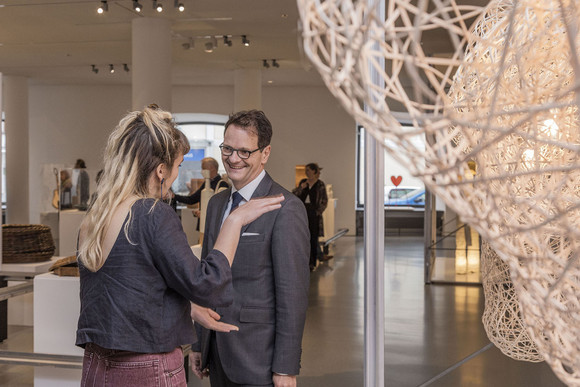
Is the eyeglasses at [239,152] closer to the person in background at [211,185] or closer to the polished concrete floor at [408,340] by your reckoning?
the person in background at [211,185]

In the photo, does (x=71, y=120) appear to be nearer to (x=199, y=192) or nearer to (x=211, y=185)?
(x=199, y=192)

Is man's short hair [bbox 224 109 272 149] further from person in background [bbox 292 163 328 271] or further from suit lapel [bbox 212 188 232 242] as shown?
person in background [bbox 292 163 328 271]

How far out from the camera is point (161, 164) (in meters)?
1.91

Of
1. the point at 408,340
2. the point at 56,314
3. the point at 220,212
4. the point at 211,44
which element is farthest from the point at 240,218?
the point at 211,44

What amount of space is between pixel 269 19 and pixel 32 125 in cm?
1053

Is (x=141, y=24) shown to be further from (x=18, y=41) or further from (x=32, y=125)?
(x=32, y=125)

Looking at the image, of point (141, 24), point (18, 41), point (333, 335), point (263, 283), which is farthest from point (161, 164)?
point (18, 41)

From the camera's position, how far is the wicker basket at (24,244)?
4812mm

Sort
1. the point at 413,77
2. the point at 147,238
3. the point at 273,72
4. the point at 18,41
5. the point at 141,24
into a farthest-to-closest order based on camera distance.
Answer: the point at 273,72
the point at 18,41
the point at 141,24
the point at 147,238
the point at 413,77

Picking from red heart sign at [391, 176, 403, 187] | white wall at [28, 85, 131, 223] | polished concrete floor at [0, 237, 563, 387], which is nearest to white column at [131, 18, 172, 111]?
polished concrete floor at [0, 237, 563, 387]

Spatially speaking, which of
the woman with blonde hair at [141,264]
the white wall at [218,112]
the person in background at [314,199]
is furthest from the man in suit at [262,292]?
the white wall at [218,112]

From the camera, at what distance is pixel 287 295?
2305 mm

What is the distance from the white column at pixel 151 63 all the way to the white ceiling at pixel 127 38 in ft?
0.58

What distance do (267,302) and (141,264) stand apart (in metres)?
0.60
